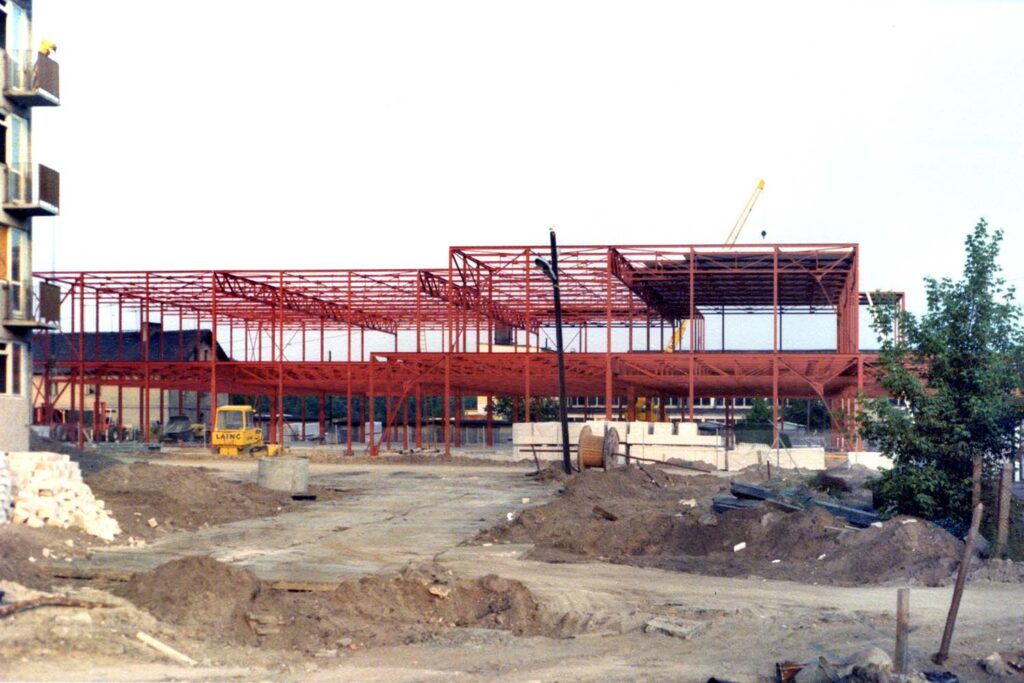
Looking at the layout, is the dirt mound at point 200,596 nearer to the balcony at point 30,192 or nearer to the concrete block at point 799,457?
the balcony at point 30,192

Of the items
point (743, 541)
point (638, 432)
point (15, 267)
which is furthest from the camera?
point (638, 432)

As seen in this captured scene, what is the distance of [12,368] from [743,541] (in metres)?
15.3

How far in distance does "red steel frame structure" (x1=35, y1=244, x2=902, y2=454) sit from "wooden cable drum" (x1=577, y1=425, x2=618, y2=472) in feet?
35.8

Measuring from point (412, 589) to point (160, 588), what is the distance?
324 centimetres

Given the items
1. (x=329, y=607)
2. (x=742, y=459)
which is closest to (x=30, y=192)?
(x=329, y=607)

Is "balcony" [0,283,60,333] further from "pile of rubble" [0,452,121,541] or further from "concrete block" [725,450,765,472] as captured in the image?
"concrete block" [725,450,765,472]

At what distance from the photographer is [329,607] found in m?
14.8

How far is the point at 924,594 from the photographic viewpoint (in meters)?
15.8

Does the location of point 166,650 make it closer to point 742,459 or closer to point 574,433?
point 742,459

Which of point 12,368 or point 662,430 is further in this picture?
point 662,430

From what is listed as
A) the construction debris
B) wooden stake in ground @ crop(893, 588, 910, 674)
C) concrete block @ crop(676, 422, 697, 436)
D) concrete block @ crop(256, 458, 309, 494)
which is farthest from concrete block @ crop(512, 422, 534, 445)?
wooden stake in ground @ crop(893, 588, 910, 674)

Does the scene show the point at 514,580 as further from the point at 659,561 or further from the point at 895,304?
the point at 895,304

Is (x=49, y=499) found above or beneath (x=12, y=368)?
beneath

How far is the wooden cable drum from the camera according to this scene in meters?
35.5
